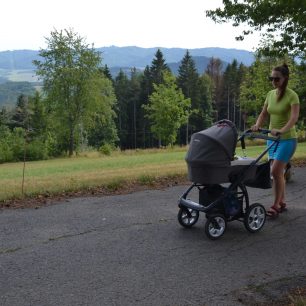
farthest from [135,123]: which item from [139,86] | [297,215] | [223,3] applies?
[297,215]

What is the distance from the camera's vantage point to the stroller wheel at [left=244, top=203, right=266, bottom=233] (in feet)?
20.2

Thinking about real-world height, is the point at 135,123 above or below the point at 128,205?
below

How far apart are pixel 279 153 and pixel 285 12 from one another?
229 inches

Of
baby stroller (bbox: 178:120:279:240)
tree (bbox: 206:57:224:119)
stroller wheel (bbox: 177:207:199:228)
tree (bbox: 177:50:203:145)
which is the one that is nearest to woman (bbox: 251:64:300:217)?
baby stroller (bbox: 178:120:279:240)

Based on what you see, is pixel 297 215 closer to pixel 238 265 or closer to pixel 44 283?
pixel 238 265

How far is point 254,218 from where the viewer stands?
20.6ft

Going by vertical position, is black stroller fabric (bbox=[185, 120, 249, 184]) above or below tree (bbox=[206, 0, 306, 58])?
below

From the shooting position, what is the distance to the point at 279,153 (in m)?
6.66

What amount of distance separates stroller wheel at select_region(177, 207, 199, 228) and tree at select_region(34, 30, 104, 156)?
41.7m

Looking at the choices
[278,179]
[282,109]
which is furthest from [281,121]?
[278,179]

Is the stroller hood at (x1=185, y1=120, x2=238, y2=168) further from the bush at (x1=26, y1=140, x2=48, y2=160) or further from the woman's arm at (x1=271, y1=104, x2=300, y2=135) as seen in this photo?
the bush at (x1=26, y1=140, x2=48, y2=160)

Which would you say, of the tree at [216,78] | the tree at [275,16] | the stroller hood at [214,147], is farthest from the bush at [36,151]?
the tree at [216,78]

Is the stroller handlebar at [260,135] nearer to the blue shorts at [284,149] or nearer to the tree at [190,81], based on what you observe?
the blue shorts at [284,149]

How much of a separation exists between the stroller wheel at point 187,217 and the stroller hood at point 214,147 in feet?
2.59
